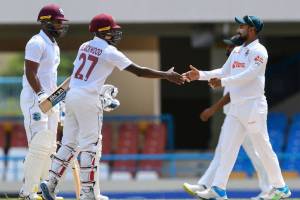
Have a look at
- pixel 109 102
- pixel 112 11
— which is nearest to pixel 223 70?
pixel 109 102

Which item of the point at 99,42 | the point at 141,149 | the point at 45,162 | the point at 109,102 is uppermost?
the point at 99,42

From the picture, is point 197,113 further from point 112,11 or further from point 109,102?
point 109,102

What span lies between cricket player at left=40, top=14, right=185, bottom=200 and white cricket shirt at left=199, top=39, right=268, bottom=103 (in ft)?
2.78

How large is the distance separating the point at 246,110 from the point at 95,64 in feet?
5.51

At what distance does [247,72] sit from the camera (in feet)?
28.2

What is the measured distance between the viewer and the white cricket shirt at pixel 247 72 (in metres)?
8.62

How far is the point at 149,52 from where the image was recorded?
2062 cm

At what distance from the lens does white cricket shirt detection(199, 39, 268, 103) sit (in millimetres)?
8617

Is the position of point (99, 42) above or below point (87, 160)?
above

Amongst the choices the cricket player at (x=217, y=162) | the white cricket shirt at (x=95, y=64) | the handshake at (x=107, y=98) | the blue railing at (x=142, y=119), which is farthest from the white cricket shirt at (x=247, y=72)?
the blue railing at (x=142, y=119)

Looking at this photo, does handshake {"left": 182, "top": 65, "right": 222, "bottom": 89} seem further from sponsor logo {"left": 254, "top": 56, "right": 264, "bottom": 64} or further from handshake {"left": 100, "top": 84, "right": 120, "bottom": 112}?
handshake {"left": 100, "top": 84, "right": 120, "bottom": 112}

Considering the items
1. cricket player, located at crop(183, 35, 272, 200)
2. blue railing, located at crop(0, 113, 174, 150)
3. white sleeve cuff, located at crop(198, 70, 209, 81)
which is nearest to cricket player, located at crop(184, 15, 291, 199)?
white sleeve cuff, located at crop(198, 70, 209, 81)

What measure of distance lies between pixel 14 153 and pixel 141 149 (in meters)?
2.51

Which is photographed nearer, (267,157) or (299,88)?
(267,157)
